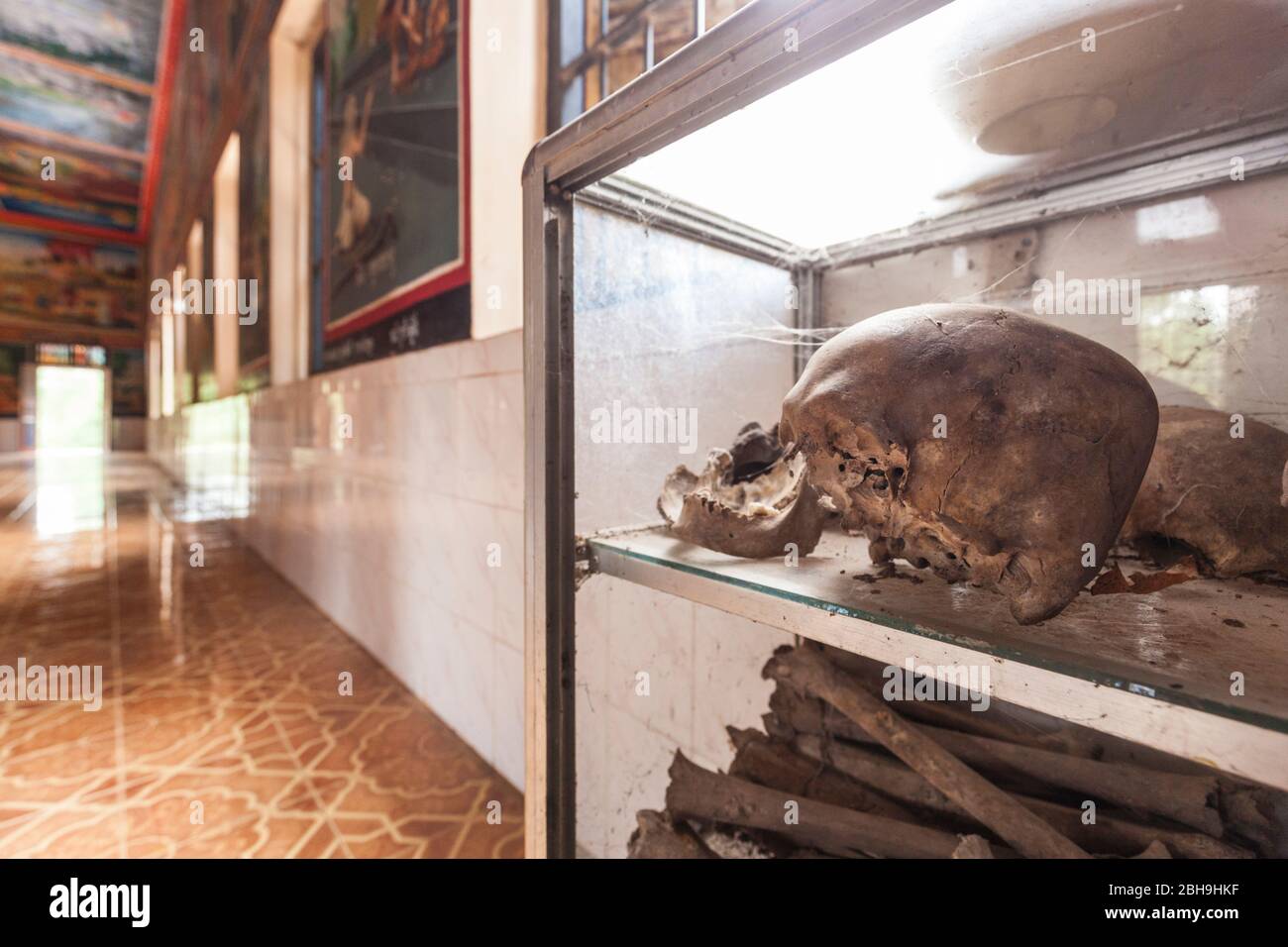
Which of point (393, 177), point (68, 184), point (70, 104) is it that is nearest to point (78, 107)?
point (70, 104)

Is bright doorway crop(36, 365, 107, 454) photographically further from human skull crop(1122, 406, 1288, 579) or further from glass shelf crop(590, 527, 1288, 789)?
human skull crop(1122, 406, 1288, 579)

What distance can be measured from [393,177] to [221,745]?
2.58 m

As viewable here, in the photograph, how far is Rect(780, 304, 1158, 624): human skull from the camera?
56 centimetres

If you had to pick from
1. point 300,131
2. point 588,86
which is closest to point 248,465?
point 300,131

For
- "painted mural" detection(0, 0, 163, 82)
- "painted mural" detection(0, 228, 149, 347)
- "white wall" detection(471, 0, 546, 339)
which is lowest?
"white wall" detection(471, 0, 546, 339)

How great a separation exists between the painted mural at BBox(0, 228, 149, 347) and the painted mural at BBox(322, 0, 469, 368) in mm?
18877

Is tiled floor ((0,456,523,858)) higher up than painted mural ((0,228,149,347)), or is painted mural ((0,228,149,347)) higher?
painted mural ((0,228,149,347))

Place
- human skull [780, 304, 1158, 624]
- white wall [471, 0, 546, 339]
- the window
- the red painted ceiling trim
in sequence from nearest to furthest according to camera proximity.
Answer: human skull [780, 304, 1158, 624]
the window
white wall [471, 0, 546, 339]
the red painted ceiling trim

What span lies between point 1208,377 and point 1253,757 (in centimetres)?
70

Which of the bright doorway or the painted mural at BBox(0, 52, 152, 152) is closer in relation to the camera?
the painted mural at BBox(0, 52, 152, 152)

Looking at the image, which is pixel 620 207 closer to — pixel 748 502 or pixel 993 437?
pixel 748 502

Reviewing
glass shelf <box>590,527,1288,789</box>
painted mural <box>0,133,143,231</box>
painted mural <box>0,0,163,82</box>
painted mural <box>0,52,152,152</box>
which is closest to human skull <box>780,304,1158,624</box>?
glass shelf <box>590,527,1288,789</box>

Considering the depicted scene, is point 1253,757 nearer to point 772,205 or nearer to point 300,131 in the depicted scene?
point 772,205

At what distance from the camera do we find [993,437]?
1.94 ft
